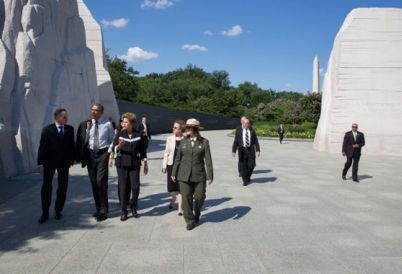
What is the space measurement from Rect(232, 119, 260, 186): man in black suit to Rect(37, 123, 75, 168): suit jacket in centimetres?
419

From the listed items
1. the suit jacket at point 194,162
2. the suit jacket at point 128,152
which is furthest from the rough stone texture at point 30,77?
the suit jacket at point 194,162

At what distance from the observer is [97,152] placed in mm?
5133

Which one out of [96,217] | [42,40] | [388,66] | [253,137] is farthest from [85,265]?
[388,66]

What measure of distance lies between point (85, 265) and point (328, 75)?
17.7 metres

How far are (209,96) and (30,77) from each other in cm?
5466

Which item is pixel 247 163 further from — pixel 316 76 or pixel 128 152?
pixel 316 76

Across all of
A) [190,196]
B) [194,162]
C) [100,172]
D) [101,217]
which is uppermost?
[194,162]

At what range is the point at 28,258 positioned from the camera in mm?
3725

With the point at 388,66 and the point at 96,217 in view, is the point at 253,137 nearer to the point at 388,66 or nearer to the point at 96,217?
the point at 96,217

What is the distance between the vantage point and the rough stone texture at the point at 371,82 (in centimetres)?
1532

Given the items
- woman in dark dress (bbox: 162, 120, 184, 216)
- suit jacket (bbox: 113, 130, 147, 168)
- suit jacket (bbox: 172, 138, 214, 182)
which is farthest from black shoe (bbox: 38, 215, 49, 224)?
suit jacket (bbox: 172, 138, 214, 182)

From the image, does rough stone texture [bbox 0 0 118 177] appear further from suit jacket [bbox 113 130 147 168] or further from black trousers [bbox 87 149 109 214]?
suit jacket [bbox 113 130 147 168]

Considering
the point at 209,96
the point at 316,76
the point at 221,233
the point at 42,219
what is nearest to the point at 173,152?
the point at 221,233

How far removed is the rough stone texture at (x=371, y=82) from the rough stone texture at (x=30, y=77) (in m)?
11.6
